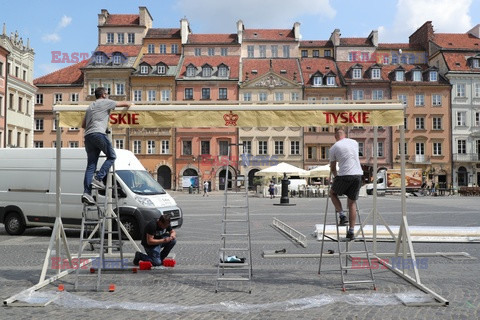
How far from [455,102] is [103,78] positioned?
43.7 metres

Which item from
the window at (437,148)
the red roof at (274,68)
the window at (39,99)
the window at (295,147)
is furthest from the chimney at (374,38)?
the window at (39,99)

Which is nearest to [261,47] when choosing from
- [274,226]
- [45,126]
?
[45,126]

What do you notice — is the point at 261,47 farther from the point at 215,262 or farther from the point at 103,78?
the point at 215,262

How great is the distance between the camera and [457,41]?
70.6m

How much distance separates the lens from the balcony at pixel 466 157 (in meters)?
62.6

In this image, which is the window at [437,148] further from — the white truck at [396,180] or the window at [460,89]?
the white truck at [396,180]

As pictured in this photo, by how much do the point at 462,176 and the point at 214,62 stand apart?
34.2 meters

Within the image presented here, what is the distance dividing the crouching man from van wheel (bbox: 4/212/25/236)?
7.41 metres

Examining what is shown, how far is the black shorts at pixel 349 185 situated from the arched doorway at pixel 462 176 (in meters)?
60.8

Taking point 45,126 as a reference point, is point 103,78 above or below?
above

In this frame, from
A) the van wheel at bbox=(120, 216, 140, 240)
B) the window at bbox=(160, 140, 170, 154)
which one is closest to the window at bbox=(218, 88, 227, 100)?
the window at bbox=(160, 140, 170, 154)

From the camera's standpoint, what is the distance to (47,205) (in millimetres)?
14852

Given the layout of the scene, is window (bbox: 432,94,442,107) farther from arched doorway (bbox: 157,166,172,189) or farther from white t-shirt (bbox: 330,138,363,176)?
white t-shirt (bbox: 330,138,363,176)

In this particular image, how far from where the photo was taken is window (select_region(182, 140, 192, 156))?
205 ft
